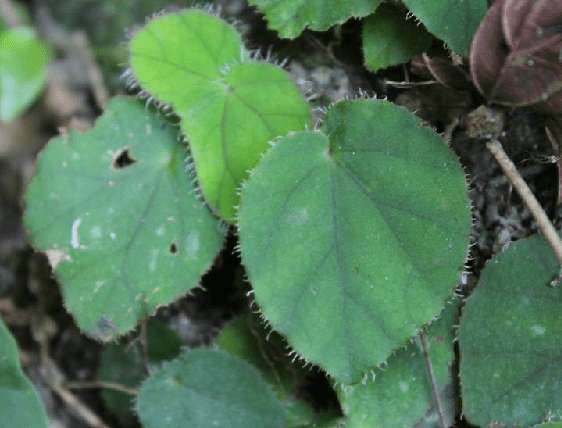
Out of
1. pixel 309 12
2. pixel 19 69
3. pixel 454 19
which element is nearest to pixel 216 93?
pixel 309 12

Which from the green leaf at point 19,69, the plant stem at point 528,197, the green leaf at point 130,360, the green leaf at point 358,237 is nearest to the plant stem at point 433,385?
the green leaf at point 358,237

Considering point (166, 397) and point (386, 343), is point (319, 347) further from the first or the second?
point (166, 397)

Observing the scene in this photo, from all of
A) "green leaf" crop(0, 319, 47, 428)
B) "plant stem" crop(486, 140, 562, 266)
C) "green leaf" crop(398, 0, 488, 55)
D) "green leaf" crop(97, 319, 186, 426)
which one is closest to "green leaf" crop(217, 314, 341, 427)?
"green leaf" crop(97, 319, 186, 426)

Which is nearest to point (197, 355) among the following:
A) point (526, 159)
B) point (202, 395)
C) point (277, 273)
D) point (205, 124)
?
point (202, 395)

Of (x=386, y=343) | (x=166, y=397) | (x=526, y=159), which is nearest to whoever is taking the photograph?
(x=386, y=343)

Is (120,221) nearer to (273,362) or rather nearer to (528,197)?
(273,362)
